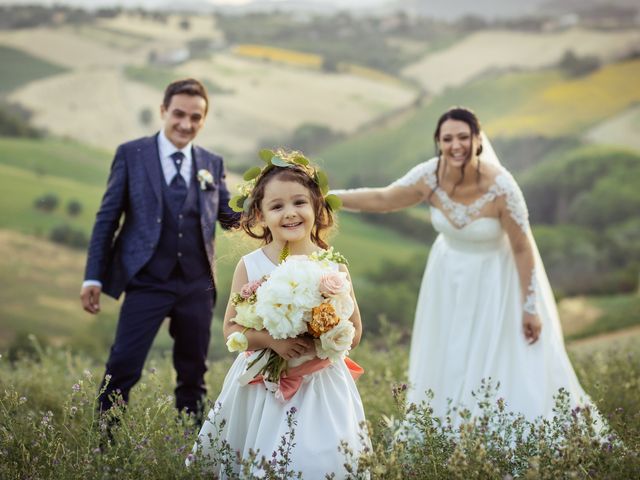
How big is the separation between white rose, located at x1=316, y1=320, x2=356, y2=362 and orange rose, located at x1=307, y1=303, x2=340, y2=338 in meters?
0.04

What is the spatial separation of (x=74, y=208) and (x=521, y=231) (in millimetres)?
6491

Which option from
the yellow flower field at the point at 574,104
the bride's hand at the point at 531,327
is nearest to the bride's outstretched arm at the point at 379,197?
the bride's hand at the point at 531,327

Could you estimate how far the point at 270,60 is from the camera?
1190 cm

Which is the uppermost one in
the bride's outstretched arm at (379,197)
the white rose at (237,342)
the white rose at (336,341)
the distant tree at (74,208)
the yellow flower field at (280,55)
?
the yellow flower field at (280,55)

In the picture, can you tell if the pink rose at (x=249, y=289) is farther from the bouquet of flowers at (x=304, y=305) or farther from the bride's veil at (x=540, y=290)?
the bride's veil at (x=540, y=290)

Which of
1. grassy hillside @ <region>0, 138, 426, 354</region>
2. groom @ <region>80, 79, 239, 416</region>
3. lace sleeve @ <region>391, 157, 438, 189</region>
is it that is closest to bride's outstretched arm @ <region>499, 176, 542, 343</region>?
lace sleeve @ <region>391, 157, 438, 189</region>

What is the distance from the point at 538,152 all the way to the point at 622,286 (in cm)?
224

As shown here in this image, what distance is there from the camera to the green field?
32.8 ft

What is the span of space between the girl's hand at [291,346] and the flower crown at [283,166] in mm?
648

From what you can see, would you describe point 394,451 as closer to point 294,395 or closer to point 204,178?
point 294,395

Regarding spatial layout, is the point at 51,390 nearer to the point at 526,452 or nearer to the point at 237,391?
the point at 237,391

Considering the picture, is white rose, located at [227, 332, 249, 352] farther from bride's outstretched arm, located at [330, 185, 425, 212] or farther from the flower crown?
bride's outstretched arm, located at [330, 185, 425, 212]

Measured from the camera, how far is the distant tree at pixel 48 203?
9.45 meters

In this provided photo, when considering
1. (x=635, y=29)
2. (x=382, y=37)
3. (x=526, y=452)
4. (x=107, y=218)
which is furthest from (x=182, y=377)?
(x=635, y=29)
